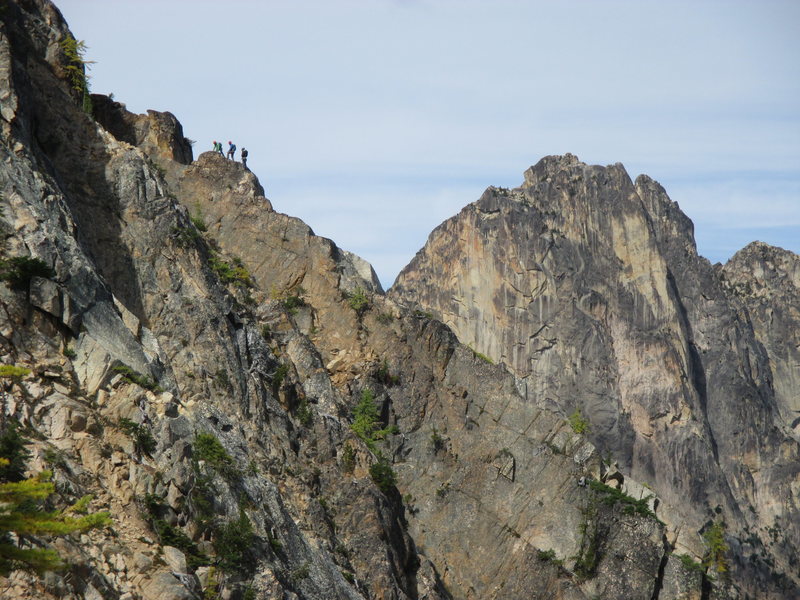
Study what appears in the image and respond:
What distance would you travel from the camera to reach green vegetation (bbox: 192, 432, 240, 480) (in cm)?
3366

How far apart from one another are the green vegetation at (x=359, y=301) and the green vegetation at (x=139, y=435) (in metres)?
25.3

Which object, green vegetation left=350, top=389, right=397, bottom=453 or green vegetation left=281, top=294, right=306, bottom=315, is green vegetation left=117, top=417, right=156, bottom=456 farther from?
green vegetation left=281, top=294, right=306, bottom=315

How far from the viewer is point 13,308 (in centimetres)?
2984

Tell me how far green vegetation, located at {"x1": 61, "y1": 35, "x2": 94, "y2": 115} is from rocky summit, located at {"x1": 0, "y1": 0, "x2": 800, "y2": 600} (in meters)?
0.12

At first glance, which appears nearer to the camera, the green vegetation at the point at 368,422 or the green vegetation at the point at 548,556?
the green vegetation at the point at 368,422

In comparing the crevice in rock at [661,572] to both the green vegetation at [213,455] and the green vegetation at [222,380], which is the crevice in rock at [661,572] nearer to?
the green vegetation at [222,380]

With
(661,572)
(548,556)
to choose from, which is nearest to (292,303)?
(548,556)

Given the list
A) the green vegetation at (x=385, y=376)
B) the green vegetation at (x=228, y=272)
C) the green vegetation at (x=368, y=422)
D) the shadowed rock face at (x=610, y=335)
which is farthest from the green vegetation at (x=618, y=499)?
the shadowed rock face at (x=610, y=335)

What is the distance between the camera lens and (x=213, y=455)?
112ft

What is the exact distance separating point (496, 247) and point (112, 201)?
5270 inches

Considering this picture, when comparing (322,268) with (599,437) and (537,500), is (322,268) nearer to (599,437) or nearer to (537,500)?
(537,500)

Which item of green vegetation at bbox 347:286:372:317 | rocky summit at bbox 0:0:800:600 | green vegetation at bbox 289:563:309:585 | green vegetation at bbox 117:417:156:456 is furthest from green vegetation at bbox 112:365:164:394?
green vegetation at bbox 347:286:372:317

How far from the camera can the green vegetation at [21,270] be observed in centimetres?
3022

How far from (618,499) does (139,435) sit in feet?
108
